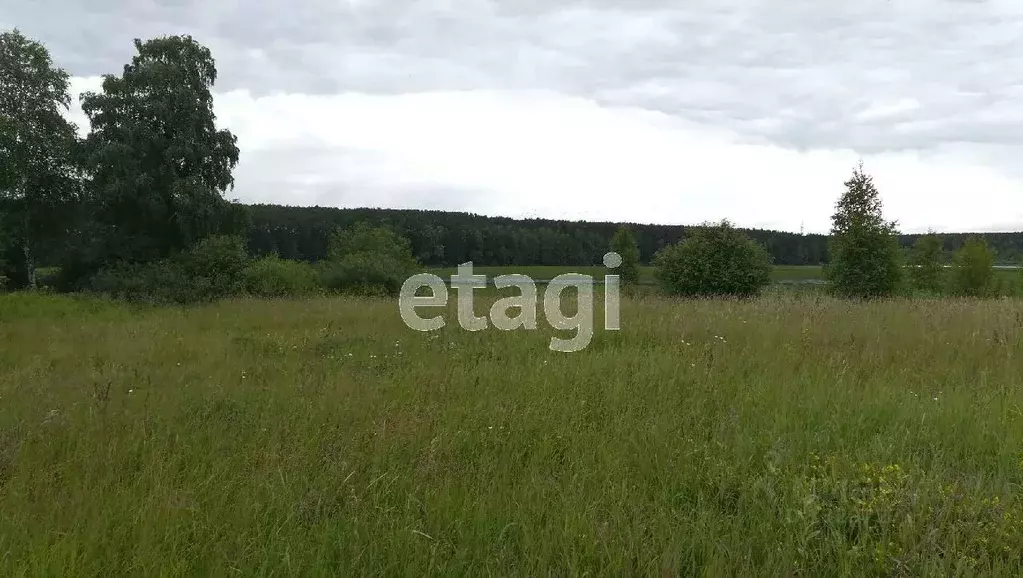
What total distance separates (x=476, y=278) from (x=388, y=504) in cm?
1459

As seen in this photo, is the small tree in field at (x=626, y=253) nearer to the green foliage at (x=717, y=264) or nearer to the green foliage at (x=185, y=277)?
the green foliage at (x=717, y=264)

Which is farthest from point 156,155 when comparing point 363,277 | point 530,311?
point 530,311

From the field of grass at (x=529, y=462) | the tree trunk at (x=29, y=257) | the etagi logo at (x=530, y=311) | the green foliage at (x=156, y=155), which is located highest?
the green foliage at (x=156, y=155)

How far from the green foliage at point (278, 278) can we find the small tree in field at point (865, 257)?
19.5 m

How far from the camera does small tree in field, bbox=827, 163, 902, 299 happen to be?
64.8 feet

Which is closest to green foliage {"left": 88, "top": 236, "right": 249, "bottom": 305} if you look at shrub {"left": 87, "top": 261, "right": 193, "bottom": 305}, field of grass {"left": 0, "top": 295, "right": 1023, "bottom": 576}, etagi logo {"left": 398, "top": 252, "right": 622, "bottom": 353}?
shrub {"left": 87, "top": 261, "right": 193, "bottom": 305}

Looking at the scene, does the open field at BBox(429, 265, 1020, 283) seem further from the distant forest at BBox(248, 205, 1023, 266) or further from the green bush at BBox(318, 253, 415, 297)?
the green bush at BBox(318, 253, 415, 297)

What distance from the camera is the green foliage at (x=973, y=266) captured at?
4141 centimetres

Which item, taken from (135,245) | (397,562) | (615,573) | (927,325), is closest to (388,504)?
(397,562)

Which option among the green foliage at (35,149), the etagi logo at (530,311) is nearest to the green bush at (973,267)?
the etagi logo at (530,311)

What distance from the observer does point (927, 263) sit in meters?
47.0

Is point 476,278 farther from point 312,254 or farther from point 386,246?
point 312,254

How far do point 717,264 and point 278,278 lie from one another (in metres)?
17.4

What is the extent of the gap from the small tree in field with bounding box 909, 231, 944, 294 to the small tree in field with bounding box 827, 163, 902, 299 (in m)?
29.8
